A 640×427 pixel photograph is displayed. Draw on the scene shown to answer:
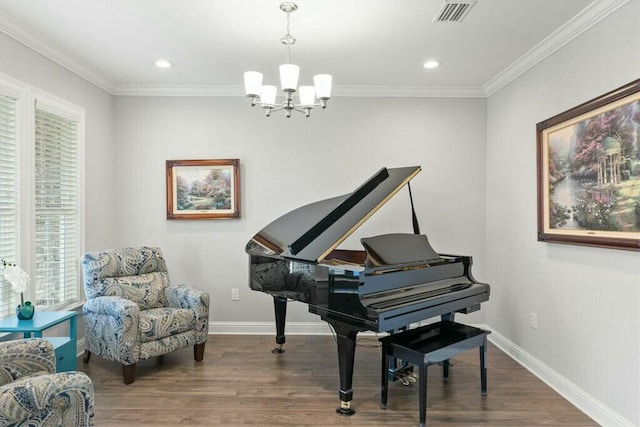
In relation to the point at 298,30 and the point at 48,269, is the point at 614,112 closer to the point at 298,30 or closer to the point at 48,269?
the point at 298,30

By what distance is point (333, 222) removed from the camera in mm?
2926

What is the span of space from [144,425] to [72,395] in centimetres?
94

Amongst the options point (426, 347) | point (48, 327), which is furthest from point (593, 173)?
point (48, 327)

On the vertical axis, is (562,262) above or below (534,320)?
above

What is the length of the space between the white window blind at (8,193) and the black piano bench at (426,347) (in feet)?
9.09

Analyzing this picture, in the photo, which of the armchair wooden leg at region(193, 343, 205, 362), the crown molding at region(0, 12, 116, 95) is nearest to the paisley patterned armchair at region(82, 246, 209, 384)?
the armchair wooden leg at region(193, 343, 205, 362)

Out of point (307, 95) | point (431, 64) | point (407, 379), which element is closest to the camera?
point (307, 95)

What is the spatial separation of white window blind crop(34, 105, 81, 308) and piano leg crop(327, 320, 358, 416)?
251cm

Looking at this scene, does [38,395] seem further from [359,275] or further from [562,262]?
[562,262]

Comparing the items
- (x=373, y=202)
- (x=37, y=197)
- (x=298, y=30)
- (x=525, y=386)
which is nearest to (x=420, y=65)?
(x=298, y=30)

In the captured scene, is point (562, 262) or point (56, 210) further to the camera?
point (56, 210)

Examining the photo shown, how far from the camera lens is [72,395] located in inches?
69.8

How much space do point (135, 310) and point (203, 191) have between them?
1615 mm

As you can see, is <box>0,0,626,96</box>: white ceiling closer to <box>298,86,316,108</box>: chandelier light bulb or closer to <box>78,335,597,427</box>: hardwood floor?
<box>298,86,316,108</box>: chandelier light bulb
